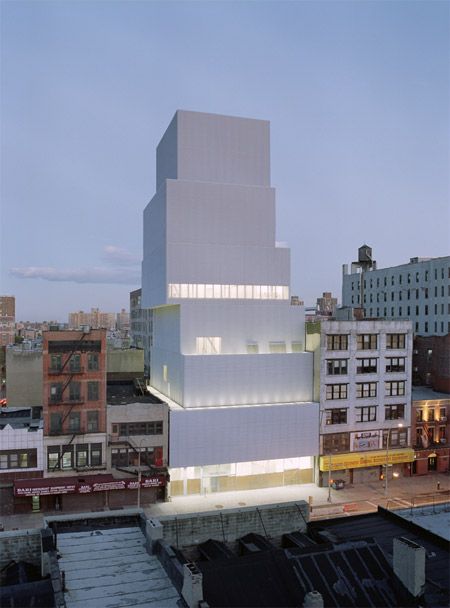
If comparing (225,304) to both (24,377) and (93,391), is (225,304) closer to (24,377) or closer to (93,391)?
(93,391)

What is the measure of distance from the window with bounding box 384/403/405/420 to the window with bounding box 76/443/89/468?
121 ft

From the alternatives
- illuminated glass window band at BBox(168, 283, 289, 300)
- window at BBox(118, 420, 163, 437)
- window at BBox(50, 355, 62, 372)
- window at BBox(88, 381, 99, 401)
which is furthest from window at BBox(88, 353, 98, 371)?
illuminated glass window band at BBox(168, 283, 289, 300)

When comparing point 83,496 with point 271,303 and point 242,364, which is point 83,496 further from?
point 271,303

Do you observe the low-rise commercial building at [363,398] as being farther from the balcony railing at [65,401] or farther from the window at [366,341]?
the balcony railing at [65,401]

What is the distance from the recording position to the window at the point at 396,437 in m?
68.5

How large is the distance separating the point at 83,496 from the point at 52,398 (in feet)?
35.0

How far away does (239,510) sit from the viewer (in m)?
31.1

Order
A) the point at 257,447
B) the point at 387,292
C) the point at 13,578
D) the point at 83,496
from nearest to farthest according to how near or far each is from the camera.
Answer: the point at 13,578 → the point at 83,496 → the point at 257,447 → the point at 387,292

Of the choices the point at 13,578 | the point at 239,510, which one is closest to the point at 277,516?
the point at 239,510

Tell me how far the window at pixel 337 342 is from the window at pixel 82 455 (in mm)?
30642

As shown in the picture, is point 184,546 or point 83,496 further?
point 83,496

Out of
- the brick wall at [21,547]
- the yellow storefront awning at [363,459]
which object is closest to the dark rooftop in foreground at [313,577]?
the brick wall at [21,547]

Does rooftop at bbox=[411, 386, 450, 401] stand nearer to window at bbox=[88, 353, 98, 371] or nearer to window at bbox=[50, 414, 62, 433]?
window at bbox=[88, 353, 98, 371]

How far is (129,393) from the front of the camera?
79.1m
